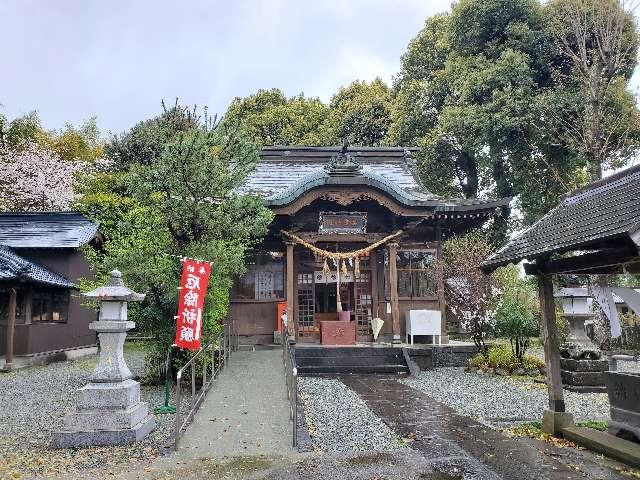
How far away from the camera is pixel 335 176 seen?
13938 mm

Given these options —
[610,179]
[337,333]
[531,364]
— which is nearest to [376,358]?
[337,333]

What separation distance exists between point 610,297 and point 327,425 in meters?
4.71

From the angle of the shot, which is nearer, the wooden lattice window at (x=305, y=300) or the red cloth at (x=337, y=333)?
the red cloth at (x=337, y=333)

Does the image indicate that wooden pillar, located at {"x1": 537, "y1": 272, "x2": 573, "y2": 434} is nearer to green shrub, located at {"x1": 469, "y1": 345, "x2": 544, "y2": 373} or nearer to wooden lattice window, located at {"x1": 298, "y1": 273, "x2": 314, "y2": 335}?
green shrub, located at {"x1": 469, "y1": 345, "x2": 544, "y2": 373}

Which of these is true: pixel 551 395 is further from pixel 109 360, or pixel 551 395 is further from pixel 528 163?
pixel 528 163

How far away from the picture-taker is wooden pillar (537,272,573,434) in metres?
6.78

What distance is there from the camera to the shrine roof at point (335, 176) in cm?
1384

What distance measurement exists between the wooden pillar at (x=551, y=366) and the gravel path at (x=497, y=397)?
839 mm

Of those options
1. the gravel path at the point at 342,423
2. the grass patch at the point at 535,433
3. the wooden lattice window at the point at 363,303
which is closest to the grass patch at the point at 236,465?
the gravel path at the point at 342,423

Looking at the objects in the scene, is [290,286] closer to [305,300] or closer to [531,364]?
[305,300]

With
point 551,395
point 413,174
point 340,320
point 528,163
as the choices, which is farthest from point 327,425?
point 528,163

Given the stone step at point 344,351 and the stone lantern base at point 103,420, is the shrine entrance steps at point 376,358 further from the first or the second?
the stone lantern base at point 103,420

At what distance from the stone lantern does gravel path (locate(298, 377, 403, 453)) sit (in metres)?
2.57

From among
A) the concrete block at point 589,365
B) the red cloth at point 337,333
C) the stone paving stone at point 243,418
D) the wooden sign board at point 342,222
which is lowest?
the stone paving stone at point 243,418
